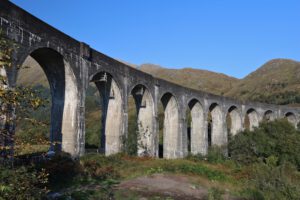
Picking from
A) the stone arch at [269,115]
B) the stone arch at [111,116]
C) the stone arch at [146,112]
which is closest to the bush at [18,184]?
the stone arch at [111,116]

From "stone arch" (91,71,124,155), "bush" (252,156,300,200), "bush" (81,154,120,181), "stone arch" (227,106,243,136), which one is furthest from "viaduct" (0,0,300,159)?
"bush" (252,156,300,200)

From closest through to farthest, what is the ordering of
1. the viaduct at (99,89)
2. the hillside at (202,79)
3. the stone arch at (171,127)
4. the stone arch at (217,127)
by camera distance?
1. the viaduct at (99,89)
2. the stone arch at (171,127)
3. the stone arch at (217,127)
4. the hillside at (202,79)

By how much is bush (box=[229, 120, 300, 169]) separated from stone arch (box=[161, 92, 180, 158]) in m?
4.82

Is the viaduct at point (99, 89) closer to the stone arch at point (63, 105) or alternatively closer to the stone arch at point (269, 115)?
the stone arch at point (63, 105)

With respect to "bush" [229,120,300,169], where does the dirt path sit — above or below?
below

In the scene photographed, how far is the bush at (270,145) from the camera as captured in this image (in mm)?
22825

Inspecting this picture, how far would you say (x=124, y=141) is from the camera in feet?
68.8

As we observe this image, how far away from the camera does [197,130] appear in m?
32.7

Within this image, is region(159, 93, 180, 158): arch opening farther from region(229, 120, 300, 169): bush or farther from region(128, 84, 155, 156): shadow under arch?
region(229, 120, 300, 169): bush

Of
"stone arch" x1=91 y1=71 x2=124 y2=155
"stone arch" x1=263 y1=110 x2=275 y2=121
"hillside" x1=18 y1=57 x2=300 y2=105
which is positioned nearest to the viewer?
"stone arch" x1=91 y1=71 x2=124 y2=155

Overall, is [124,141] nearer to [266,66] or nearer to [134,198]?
[134,198]

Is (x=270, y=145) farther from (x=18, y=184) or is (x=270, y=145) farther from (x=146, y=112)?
(x=18, y=184)

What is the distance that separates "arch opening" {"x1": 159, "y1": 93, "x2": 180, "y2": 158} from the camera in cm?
2852

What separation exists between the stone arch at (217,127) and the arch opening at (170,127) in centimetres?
805
